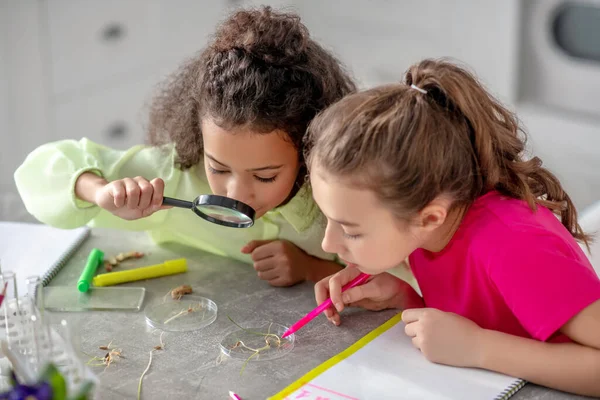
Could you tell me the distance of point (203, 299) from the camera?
5.02ft

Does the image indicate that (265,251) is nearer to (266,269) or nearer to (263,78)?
(266,269)

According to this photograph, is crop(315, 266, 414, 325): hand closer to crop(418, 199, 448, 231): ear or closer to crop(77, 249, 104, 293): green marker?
crop(418, 199, 448, 231): ear

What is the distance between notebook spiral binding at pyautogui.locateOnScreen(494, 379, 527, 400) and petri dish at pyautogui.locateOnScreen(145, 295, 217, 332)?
50 cm

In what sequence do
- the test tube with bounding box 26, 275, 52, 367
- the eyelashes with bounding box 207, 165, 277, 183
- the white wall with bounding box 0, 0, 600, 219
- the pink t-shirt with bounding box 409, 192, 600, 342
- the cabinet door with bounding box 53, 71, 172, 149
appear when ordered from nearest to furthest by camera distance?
1. the test tube with bounding box 26, 275, 52, 367
2. the pink t-shirt with bounding box 409, 192, 600, 342
3. the eyelashes with bounding box 207, 165, 277, 183
4. the white wall with bounding box 0, 0, 600, 219
5. the cabinet door with bounding box 53, 71, 172, 149

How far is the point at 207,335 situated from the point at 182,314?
0.29ft

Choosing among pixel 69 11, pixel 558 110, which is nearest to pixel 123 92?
pixel 69 11

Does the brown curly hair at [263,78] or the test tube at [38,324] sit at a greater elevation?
the brown curly hair at [263,78]

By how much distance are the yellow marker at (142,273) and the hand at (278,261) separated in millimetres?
132

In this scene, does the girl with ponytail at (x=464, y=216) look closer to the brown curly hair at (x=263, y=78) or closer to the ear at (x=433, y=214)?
the ear at (x=433, y=214)

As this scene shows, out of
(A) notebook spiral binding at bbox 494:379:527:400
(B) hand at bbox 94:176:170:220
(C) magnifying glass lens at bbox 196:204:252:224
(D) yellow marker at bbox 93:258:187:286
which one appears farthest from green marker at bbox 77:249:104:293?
(A) notebook spiral binding at bbox 494:379:527:400

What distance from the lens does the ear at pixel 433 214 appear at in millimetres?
1293

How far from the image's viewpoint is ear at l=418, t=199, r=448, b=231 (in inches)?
50.9

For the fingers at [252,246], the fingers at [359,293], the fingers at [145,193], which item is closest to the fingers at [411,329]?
the fingers at [359,293]

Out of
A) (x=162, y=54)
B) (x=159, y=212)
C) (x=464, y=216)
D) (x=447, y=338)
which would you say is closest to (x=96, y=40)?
(x=162, y=54)
